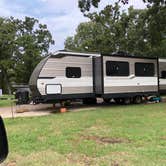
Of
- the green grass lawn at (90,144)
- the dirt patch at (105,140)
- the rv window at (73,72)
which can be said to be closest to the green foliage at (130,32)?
the rv window at (73,72)

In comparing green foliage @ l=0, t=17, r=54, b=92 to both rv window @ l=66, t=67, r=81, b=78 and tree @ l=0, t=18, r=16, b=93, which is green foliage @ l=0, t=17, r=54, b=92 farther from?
rv window @ l=66, t=67, r=81, b=78

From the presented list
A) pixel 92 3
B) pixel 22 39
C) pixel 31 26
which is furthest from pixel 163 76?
pixel 31 26

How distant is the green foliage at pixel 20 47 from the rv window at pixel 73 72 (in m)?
28.0

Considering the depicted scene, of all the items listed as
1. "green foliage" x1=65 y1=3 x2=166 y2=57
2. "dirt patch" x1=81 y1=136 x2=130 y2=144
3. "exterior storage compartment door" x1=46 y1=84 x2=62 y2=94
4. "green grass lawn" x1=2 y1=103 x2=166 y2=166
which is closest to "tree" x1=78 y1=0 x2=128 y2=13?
"green foliage" x1=65 y1=3 x2=166 y2=57

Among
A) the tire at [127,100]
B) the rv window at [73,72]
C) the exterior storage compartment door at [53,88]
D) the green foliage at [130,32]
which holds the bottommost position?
the tire at [127,100]

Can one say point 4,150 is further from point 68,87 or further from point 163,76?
point 163,76

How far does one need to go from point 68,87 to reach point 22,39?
3227 cm

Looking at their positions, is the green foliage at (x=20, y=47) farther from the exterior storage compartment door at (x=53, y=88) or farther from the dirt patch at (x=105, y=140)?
the dirt patch at (x=105, y=140)

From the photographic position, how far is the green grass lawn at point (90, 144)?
→ 21.6 feet

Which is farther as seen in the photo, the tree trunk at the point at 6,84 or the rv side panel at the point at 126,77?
the tree trunk at the point at 6,84

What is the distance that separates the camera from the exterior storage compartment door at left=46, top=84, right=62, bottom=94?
18047 millimetres

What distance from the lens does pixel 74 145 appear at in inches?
312

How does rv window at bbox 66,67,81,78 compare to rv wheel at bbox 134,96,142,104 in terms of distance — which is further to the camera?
rv wheel at bbox 134,96,142,104

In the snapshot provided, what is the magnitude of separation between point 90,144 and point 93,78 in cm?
1184
